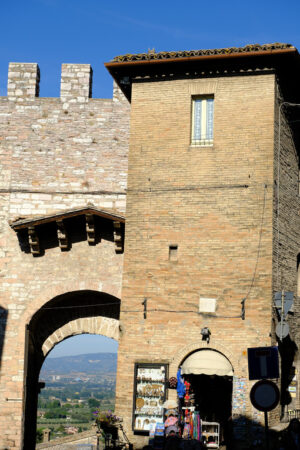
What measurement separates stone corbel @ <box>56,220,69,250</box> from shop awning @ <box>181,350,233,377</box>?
527 cm

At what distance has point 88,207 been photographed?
20625 millimetres

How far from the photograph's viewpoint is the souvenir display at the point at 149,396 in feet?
59.4

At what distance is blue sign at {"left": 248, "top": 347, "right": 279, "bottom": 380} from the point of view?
12.1m

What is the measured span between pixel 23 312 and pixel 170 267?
5.10 metres

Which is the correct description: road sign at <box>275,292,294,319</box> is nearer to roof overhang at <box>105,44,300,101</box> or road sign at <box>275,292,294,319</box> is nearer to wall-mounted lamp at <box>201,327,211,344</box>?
wall-mounted lamp at <box>201,327,211,344</box>

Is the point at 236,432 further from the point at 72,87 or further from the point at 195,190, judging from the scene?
the point at 72,87

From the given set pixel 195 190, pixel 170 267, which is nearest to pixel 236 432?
pixel 170 267

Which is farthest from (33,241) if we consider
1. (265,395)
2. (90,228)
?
(265,395)

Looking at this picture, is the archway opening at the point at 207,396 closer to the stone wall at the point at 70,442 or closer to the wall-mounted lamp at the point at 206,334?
Result: the wall-mounted lamp at the point at 206,334

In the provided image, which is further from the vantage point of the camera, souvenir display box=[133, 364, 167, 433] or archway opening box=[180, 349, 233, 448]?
souvenir display box=[133, 364, 167, 433]

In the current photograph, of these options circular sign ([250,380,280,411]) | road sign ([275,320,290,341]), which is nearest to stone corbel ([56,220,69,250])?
road sign ([275,320,290,341])

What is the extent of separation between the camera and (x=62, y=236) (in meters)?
21.3

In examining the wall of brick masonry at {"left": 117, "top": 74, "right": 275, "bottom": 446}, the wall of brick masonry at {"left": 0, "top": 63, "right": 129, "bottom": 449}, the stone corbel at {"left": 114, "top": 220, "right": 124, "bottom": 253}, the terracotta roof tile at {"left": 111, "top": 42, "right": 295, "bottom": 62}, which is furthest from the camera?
the wall of brick masonry at {"left": 0, "top": 63, "right": 129, "bottom": 449}

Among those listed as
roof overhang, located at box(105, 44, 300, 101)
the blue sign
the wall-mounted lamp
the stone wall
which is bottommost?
the stone wall
